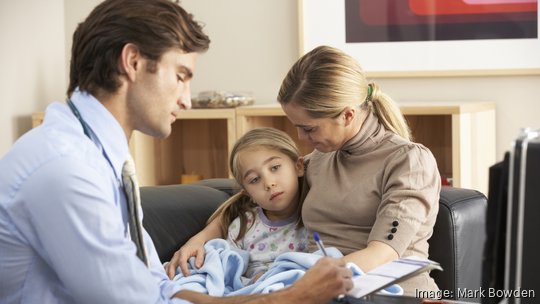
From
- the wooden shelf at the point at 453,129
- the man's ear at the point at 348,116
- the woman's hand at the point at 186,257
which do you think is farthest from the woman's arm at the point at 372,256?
the wooden shelf at the point at 453,129

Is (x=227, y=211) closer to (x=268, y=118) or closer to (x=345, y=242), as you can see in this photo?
(x=345, y=242)

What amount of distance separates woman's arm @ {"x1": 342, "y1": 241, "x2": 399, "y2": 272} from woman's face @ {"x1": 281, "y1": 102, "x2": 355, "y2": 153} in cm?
31

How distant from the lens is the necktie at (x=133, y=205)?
163 centimetres

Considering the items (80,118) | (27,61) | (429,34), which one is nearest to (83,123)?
(80,118)

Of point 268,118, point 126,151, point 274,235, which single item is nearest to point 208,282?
point 274,235

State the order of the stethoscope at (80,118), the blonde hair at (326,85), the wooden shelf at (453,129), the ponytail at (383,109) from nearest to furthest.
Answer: the stethoscope at (80,118)
the blonde hair at (326,85)
the ponytail at (383,109)
the wooden shelf at (453,129)

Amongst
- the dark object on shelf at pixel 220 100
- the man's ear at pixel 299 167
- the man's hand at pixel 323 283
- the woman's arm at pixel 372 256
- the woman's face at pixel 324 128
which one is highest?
the woman's face at pixel 324 128

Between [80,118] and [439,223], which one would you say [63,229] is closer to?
[80,118]

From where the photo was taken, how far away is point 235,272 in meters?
2.29

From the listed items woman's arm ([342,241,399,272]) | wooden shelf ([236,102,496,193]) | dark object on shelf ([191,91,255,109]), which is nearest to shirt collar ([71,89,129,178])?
woman's arm ([342,241,399,272])

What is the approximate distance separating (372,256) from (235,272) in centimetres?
44

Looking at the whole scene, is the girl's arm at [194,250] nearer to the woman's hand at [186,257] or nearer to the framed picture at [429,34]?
the woman's hand at [186,257]

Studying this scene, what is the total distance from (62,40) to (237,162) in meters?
2.26

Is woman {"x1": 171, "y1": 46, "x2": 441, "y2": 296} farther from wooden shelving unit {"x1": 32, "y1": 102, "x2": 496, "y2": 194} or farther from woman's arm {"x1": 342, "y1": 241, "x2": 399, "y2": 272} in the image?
wooden shelving unit {"x1": 32, "y1": 102, "x2": 496, "y2": 194}
